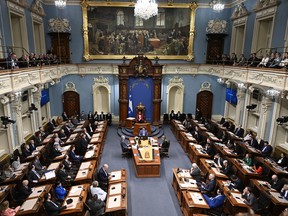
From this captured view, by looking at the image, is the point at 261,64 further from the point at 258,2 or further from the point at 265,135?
the point at 258,2

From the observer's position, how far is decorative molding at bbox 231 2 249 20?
15843 mm

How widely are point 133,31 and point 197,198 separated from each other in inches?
546

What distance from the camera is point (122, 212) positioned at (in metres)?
7.24

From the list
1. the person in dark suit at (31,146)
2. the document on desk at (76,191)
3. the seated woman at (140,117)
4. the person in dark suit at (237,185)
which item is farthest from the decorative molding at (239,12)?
the person in dark suit at (31,146)

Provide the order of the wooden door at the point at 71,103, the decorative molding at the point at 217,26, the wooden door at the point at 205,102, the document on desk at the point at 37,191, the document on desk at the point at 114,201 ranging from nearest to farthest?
the document on desk at the point at 114,201 < the document on desk at the point at 37,191 < the decorative molding at the point at 217,26 < the wooden door at the point at 71,103 < the wooden door at the point at 205,102

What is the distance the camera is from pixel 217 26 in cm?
1827

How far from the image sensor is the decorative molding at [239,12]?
15843 mm

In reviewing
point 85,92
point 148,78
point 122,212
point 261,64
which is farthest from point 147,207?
point 85,92

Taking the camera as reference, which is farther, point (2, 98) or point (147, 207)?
point (2, 98)

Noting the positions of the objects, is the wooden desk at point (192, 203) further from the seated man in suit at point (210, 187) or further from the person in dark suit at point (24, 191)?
the person in dark suit at point (24, 191)

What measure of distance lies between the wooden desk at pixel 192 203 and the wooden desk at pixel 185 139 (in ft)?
16.3

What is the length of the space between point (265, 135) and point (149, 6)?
9.23 meters

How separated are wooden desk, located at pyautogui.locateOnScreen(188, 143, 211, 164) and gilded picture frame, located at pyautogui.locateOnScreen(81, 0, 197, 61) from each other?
29.6 ft

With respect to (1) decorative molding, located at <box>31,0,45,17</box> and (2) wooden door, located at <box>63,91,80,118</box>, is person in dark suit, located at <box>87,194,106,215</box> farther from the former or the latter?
(1) decorative molding, located at <box>31,0,45,17</box>
